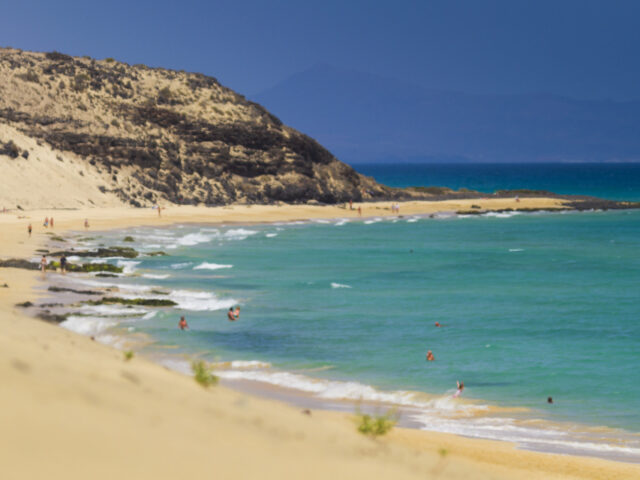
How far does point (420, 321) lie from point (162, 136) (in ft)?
239

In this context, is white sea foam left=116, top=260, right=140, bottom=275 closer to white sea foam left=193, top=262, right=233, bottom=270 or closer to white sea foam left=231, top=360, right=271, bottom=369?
white sea foam left=193, top=262, right=233, bottom=270

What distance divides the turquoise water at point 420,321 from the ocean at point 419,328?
82mm

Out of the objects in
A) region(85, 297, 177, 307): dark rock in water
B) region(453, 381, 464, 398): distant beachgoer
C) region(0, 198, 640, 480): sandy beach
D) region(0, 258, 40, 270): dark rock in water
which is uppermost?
region(0, 198, 640, 480): sandy beach

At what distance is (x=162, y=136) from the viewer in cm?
9625

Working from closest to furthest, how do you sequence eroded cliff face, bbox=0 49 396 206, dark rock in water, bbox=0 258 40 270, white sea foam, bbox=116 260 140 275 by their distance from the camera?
1. dark rock in water, bbox=0 258 40 270
2. white sea foam, bbox=116 260 140 275
3. eroded cliff face, bbox=0 49 396 206

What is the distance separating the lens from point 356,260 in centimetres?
4903

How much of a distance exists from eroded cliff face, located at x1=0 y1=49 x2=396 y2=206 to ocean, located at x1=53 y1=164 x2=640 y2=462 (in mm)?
34100

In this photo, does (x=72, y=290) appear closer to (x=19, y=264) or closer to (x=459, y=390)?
(x=19, y=264)

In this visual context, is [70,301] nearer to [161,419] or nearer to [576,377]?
[576,377]

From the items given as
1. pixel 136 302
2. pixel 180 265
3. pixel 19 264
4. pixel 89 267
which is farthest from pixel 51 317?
pixel 180 265

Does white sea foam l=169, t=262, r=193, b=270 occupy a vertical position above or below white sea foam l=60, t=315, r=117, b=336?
above

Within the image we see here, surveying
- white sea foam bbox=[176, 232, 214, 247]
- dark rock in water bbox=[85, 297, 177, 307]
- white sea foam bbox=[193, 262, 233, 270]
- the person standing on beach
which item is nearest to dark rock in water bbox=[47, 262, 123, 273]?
white sea foam bbox=[193, 262, 233, 270]

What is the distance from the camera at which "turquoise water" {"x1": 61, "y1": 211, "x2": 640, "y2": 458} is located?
19.4m

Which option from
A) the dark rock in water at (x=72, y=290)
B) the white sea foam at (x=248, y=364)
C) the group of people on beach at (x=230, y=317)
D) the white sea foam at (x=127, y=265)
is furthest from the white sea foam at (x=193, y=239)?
the white sea foam at (x=248, y=364)
